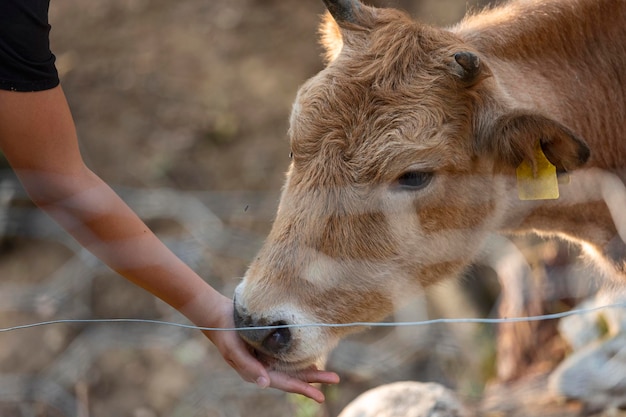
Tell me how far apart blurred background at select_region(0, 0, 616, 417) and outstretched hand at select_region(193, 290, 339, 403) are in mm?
1175

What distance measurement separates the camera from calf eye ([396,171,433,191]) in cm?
243

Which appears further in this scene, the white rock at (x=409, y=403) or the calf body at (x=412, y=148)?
the white rock at (x=409, y=403)

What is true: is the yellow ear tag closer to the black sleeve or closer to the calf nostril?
the calf nostril

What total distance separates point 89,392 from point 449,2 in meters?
4.68

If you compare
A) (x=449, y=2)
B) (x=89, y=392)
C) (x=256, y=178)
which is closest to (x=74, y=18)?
(x=256, y=178)

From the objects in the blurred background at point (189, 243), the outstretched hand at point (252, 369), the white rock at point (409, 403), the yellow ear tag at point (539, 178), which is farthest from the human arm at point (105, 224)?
the blurred background at point (189, 243)

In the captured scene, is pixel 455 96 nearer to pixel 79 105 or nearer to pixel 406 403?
pixel 406 403

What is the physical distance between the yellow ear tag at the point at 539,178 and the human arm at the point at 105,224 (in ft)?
3.12

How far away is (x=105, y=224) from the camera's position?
217cm

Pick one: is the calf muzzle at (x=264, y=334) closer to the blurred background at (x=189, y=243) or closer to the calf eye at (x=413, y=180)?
the calf eye at (x=413, y=180)

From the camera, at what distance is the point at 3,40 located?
187 cm

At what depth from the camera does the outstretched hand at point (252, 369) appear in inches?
85.2

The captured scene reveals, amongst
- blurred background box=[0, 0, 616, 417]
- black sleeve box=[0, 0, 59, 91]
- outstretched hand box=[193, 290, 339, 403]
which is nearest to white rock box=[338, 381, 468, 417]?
blurred background box=[0, 0, 616, 417]

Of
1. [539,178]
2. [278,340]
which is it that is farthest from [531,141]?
[278,340]
